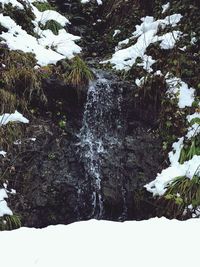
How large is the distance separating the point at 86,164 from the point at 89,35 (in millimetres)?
3479

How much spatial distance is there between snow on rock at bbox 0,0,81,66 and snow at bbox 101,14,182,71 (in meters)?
0.78

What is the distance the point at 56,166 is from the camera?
570cm

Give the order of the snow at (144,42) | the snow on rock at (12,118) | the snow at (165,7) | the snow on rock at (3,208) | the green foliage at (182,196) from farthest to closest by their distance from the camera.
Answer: the snow at (165,7)
the snow at (144,42)
the snow on rock at (12,118)
the green foliage at (182,196)
the snow on rock at (3,208)

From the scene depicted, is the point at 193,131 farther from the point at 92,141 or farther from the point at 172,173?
the point at 92,141

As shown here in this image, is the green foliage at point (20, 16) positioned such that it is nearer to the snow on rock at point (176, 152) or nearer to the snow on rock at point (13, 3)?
the snow on rock at point (13, 3)

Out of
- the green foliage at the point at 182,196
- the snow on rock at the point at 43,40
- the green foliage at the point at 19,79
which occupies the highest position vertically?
the snow on rock at the point at 43,40

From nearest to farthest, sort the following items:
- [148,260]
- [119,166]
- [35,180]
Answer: [148,260]
[35,180]
[119,166]

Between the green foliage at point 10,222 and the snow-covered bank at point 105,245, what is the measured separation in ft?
6.03

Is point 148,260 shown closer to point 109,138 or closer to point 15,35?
point 109,138

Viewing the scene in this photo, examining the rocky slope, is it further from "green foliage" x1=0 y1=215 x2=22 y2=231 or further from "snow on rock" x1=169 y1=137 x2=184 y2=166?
"green foliage" x1=0 y1=215 x2=22 y2=231

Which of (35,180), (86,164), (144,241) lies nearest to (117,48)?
(86,164)

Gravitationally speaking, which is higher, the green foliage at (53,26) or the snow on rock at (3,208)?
the green foliage at (53,26)

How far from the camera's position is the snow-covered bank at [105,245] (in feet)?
7.70

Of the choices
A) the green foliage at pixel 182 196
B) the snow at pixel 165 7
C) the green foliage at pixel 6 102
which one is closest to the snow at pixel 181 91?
the green foliage at pixel 182 196
